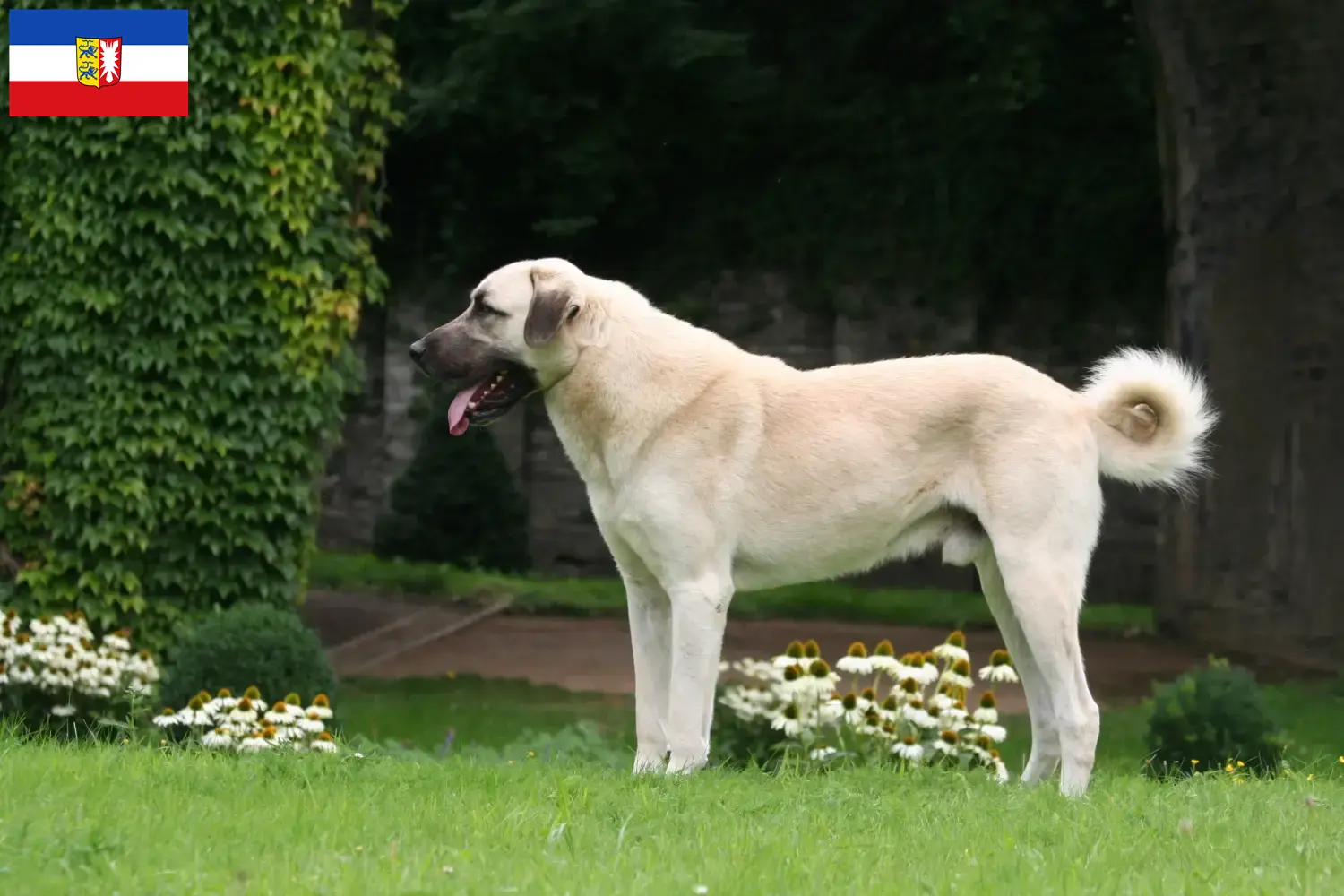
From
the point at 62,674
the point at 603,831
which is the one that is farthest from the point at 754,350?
the point at 603,831

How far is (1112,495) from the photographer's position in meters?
18.2

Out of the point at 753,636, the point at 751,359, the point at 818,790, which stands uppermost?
the point at 751,359

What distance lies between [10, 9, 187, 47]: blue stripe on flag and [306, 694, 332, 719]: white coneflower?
3875 millimetres

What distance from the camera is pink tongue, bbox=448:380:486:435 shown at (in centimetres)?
625

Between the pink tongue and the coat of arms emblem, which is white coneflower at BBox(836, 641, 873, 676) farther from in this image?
the coat of arms emblem

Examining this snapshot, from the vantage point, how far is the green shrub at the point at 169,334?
9367mm

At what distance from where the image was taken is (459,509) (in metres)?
18.8

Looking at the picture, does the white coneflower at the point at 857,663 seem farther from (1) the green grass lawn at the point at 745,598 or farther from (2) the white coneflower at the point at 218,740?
(1) the green grass lawn at the point at 745,598

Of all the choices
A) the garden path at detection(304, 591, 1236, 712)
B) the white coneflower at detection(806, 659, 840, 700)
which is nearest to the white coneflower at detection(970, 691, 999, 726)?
the white coneflower at detection(806, 659, 840, 700)

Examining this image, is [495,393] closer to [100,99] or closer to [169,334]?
[169,334]

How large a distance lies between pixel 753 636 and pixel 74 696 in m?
7.15

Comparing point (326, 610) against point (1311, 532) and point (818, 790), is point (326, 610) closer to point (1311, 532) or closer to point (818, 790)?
point (1311, 532)

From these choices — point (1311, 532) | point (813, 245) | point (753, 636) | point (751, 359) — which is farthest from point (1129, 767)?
point (813, 245)

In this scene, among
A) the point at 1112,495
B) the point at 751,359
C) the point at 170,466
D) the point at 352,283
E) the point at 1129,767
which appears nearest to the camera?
the point at 751,359
